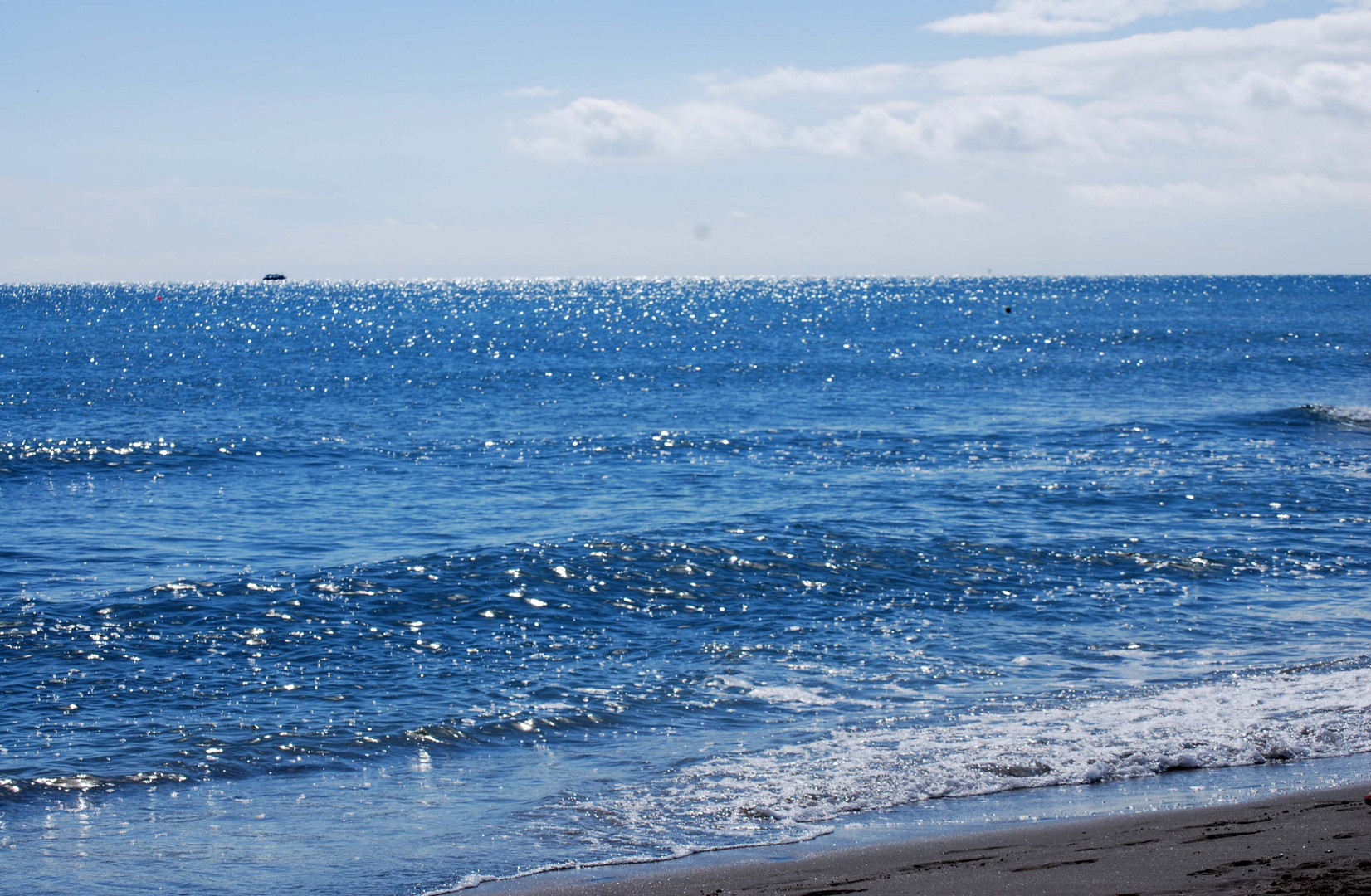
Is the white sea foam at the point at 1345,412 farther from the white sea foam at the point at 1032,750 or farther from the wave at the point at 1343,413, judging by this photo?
the white sea foam at the point at 1032,750

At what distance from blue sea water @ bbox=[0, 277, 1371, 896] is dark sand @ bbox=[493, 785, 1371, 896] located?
1093 millimetres

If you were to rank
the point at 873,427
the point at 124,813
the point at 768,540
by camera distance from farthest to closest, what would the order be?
the point at 873,427
the point at 768,540
the point at 124,813

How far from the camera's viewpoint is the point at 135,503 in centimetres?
2945

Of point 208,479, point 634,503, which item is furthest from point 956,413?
point 208,479

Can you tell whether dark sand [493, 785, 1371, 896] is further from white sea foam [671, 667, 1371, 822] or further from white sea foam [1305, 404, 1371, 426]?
white sea foam [1305, 404, 1371, 426]

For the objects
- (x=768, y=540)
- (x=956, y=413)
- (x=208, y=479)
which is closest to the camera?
(x=768, y=540)

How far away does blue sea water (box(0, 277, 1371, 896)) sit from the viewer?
38.3 feet

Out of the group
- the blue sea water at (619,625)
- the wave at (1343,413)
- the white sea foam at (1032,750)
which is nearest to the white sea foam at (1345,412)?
the wave at (1343,413)

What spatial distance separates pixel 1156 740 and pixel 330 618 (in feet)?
41.3

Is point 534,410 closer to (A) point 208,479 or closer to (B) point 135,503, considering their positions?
(A) point 208,479

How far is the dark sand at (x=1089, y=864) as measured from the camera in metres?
8.46

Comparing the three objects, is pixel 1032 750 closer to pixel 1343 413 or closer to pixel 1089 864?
pixel 1089 864

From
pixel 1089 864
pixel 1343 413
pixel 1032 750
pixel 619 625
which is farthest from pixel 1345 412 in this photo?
pixel 1089 864

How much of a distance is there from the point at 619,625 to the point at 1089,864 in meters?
10.9
